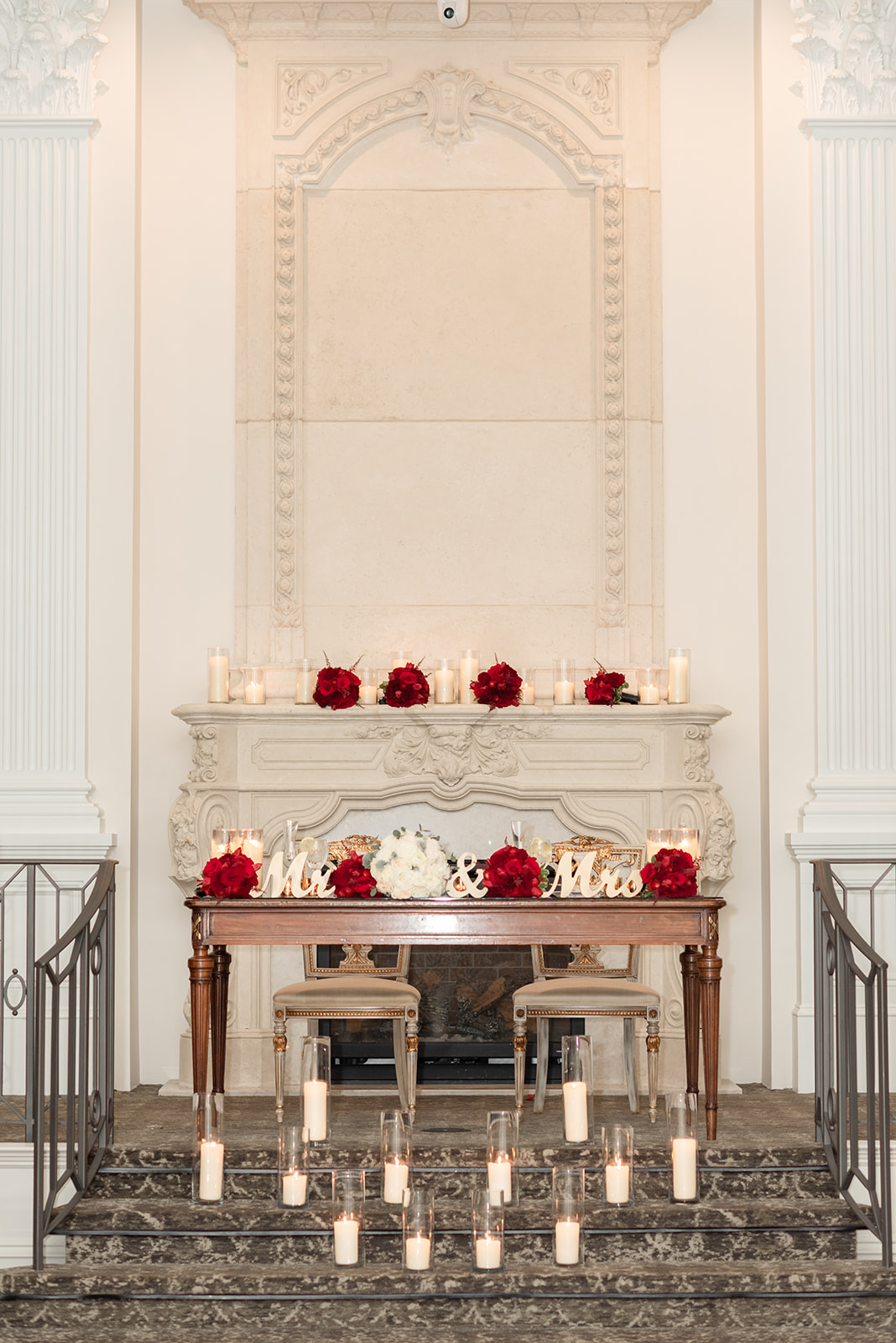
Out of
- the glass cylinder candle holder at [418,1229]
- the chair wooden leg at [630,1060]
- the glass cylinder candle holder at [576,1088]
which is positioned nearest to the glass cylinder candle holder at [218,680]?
the chair wooden leg at [630,1060]

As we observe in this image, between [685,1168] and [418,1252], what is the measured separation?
94 centimetres

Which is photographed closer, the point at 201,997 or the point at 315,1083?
the point at 315,1083

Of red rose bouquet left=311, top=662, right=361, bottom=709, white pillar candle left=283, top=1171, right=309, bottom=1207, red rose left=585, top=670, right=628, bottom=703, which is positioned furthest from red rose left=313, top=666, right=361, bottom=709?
white pillar candle left=283, top=1171, right=309, bottom=1207

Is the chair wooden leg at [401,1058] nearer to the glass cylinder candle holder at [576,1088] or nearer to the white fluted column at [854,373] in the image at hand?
the glass cylinder candle holder at [576,1088]

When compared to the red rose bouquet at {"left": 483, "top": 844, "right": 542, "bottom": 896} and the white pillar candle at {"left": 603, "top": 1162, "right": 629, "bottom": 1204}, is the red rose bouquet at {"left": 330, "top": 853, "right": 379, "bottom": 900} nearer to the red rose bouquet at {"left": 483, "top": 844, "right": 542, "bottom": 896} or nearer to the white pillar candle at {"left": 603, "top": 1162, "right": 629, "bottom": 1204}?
the red rose bouquet at {"left": 483, "top": 844, "right": 542, "bottom": 896}

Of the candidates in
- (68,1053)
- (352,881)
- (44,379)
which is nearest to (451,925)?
(352,881)

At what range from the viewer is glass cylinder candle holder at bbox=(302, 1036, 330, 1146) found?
16.3 feet

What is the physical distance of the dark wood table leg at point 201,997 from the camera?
5.10 m

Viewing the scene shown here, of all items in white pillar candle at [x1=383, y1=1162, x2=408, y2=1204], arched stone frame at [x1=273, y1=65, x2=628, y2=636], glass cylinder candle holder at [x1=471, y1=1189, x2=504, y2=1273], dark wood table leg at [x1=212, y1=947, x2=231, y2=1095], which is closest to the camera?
glass cylinder candle holder at [x1=471, y1=1189, x2=504, y2=1273]

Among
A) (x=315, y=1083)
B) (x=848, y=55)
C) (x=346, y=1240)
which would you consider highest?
(x=848, y=55)

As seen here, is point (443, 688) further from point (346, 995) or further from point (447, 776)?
point (346, 995)

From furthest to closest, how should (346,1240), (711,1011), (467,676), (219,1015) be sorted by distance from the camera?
(467,676), (219,1015), (711,1011), (346,1240)

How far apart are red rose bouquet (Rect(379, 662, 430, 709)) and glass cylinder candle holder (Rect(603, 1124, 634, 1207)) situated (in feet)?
7.60

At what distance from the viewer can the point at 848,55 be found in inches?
267
